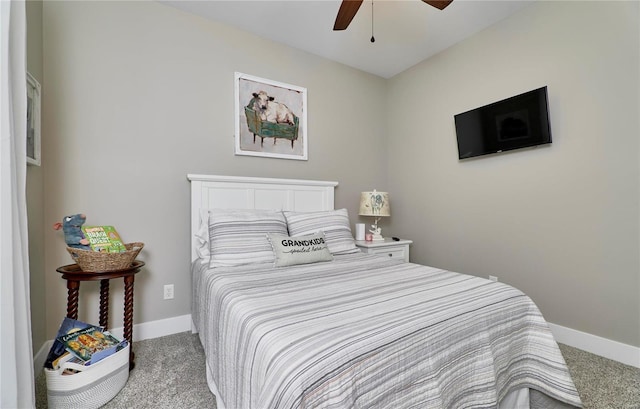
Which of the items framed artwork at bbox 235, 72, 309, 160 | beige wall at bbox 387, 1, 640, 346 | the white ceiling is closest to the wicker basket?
framed artwork at bbox 235, 72, 309, 160

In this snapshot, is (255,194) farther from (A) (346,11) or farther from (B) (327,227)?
(A) (346,11)

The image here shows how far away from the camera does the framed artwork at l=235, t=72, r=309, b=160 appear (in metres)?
2.65

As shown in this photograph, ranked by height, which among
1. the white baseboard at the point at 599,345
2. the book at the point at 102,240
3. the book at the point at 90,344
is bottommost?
the white baseboard at the point at 599,345

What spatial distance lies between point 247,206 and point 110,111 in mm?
1273

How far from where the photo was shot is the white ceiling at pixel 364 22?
2.35 metres

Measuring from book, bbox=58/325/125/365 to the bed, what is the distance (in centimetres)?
48

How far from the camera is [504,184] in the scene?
2551mm

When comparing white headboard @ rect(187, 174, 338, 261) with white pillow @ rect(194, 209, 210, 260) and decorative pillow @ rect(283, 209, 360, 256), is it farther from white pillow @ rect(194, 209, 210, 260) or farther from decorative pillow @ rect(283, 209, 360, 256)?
decorative pillow @ rect(283, 209, 360, 256)

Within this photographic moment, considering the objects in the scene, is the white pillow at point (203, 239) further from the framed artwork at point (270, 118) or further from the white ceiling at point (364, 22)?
the white ceiling at point (364, 22)

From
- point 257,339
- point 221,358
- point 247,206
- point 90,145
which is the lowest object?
point 221,358

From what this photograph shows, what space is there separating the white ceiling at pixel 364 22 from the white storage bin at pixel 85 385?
268 cm

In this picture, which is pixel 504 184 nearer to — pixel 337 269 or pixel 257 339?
pixel 337 269

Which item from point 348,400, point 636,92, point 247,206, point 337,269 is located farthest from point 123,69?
point 636,92

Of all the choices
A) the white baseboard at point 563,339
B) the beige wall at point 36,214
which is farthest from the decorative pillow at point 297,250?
the beige wall at point 36,214
